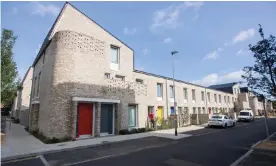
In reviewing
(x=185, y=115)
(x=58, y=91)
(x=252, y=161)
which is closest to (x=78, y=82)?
(x=58, y=91)

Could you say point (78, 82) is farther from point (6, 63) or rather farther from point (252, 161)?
point (252, 161)

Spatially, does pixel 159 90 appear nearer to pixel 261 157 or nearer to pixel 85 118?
pixel 85 118

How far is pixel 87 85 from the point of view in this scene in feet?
46.9

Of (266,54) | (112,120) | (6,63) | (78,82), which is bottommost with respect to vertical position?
(112,120)

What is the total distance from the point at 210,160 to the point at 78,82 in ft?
34.4

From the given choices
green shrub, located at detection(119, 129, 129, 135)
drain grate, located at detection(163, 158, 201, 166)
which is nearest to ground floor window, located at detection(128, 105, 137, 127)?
green shrub, located at detection(119, 129, 129, 135)

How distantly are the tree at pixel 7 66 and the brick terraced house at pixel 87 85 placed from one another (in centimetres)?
325

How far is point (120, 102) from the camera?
1642cm

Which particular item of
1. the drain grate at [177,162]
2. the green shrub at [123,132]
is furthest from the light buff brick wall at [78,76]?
the drain grate at [177,162]

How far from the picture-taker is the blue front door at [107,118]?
1524 cm

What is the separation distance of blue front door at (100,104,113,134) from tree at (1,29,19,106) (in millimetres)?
10857

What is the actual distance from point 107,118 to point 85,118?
86.3 inches

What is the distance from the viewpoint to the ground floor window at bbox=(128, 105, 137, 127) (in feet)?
58.1

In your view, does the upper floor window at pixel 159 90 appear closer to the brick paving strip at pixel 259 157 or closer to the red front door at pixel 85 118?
the red front door at pixel 85 118
